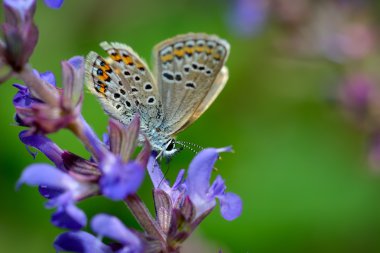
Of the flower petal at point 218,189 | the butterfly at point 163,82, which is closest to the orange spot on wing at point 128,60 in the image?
the butterfly at point 163,82

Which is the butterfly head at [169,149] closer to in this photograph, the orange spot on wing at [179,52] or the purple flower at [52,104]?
the orange spot on wing at [179,52]

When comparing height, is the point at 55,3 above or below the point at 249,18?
above

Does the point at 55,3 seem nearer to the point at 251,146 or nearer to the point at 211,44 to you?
the point at 211,44

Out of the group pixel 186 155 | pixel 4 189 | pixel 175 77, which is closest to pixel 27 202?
pixel 4 189

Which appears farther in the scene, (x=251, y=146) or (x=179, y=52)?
(x=251, y=146)

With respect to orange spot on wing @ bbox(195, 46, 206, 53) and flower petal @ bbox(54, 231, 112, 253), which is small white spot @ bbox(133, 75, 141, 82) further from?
flower petal @ bbox(54, 231, 112, 253)

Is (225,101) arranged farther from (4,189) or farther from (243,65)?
(4,189)

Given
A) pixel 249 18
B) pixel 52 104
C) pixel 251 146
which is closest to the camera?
pixel 52 104

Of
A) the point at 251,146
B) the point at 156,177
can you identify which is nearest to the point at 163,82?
the point at 156,177
